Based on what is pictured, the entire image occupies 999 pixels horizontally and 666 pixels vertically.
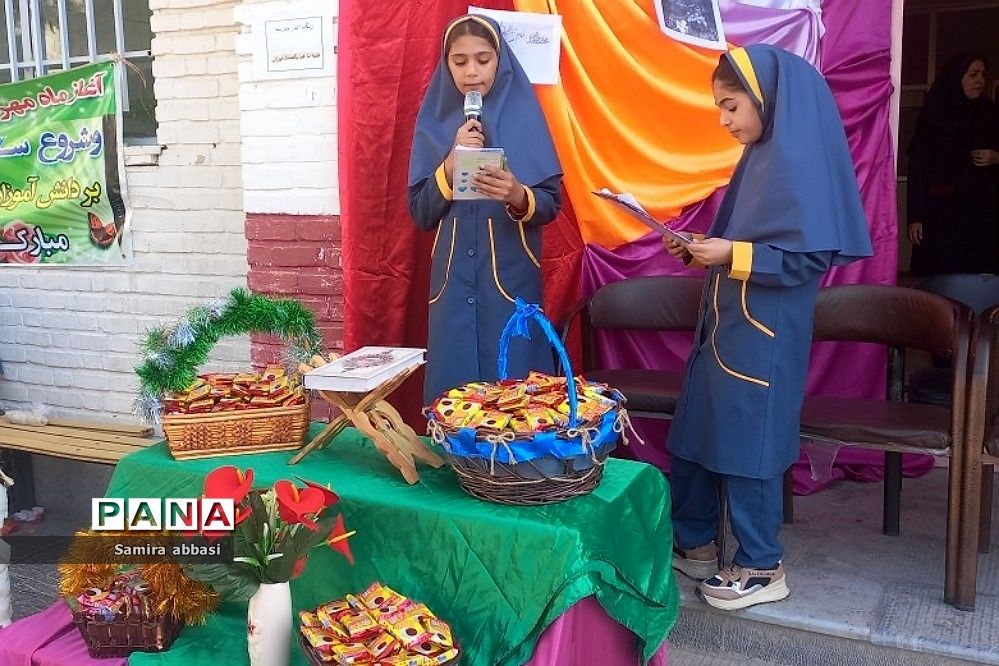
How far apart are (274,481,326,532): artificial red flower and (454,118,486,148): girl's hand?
139 cm

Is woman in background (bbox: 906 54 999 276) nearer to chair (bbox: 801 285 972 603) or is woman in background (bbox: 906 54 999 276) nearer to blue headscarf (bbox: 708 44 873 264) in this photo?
chair (bbox: 801 285 972 603)

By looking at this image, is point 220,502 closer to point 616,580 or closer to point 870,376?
point 616,580

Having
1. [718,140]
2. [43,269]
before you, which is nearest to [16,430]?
[43,269]

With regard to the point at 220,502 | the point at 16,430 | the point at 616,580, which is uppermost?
the point at 220,502

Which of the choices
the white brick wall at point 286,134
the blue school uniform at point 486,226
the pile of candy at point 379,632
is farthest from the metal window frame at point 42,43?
the pile of candy at point 379,632

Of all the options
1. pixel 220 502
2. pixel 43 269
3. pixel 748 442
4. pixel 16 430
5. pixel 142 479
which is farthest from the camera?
pixel 43 269

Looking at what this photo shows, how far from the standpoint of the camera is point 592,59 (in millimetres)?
3732

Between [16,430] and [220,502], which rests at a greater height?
[220,502]

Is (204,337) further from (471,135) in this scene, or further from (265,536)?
(471,135)

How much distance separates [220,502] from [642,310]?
2159 mm

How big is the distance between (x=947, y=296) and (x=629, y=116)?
1.42m

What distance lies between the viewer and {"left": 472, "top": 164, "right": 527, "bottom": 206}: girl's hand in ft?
9.56

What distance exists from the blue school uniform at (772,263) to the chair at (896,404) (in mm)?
267

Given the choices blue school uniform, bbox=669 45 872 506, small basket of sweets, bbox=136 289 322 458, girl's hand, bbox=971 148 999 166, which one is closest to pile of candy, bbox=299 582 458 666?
small basket of sweets, bbox=136 289 322 458
